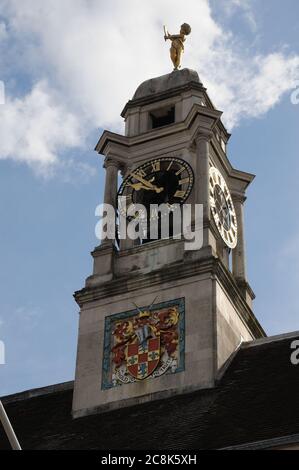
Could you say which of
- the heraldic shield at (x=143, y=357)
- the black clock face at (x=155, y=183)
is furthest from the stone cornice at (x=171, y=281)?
the black clock face at (x=155, y=183)

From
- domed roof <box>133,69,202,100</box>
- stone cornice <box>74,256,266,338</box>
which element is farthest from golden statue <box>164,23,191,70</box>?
stone cornice <box>74,256,266,338</box>

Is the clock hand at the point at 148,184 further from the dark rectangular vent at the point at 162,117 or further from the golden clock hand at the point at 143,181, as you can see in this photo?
the dark rectangular vent at the point at 162,117

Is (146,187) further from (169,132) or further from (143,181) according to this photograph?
(169,132)

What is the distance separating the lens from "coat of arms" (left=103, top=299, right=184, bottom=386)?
112ft

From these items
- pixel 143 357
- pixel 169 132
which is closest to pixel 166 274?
pixel 143 357

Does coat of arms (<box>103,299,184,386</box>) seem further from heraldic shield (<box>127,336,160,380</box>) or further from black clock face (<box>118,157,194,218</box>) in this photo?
black clock face (<box>118,157,194,218</box>)

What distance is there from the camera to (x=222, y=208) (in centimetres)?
3975

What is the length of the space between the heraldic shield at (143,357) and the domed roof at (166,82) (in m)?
10.6

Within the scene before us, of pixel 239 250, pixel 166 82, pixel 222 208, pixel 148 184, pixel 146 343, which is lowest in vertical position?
pixel 146 343

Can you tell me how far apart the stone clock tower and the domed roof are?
45 mm

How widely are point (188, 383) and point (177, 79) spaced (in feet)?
41.1

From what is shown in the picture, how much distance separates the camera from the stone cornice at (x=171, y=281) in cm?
3553

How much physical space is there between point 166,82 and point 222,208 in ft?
17.3

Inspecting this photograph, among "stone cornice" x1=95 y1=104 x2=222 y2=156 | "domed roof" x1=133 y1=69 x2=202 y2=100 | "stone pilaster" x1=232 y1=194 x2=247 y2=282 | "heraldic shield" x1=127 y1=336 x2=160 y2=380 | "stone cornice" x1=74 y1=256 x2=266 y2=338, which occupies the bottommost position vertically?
"heraldic shield" x1=127 y1=336 x2=160 y2=380
